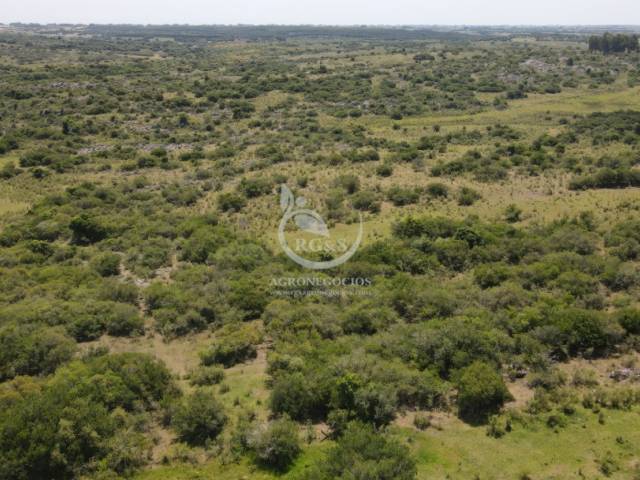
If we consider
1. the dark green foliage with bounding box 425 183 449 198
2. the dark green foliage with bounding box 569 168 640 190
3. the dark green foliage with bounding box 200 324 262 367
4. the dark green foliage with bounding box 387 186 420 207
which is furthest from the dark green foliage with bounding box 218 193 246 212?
the dark green foliage with bounding box 569 168 640 190

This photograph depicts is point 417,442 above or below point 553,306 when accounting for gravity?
below

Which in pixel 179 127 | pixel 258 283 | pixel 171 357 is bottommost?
pixel 171 357

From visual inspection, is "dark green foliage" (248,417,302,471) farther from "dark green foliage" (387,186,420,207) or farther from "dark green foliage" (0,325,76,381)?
"dark green foliage" (387,186,420,207)

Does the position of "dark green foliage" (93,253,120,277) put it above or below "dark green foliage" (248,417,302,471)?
above

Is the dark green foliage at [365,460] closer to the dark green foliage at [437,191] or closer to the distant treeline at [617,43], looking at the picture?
the dark green foliage at [437,191]

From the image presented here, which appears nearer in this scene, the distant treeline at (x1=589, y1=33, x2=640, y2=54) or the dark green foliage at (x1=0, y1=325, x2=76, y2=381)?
the dark green foliage at (x1=0, y1=325, x2=76, y2=381)

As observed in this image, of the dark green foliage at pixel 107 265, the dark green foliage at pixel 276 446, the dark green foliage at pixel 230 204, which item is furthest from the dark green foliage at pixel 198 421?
the dark green foliage at pixel 230 204

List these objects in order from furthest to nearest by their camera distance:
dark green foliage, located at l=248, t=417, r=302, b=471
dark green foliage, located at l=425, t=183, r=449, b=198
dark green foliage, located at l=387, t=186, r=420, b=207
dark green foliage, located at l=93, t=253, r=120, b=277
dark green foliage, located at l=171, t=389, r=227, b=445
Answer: dark green foliage, located at l=425, t=183, r=449, b=198 < dark green foliage, located at l=387, t=186, r=420, b=207 < dark green foliage, located at l=93, t=253, r=120, b=277 < dark green foliage, located at l=171, t=389, r=227, b=445 < dark green foliage, located at l=248, t=417, r=302, b=471

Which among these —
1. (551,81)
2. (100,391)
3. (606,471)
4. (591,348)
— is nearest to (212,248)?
(100,391)

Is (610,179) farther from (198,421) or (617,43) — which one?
(617,43)

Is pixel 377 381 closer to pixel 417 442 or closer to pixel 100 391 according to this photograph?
pixel 417 442
